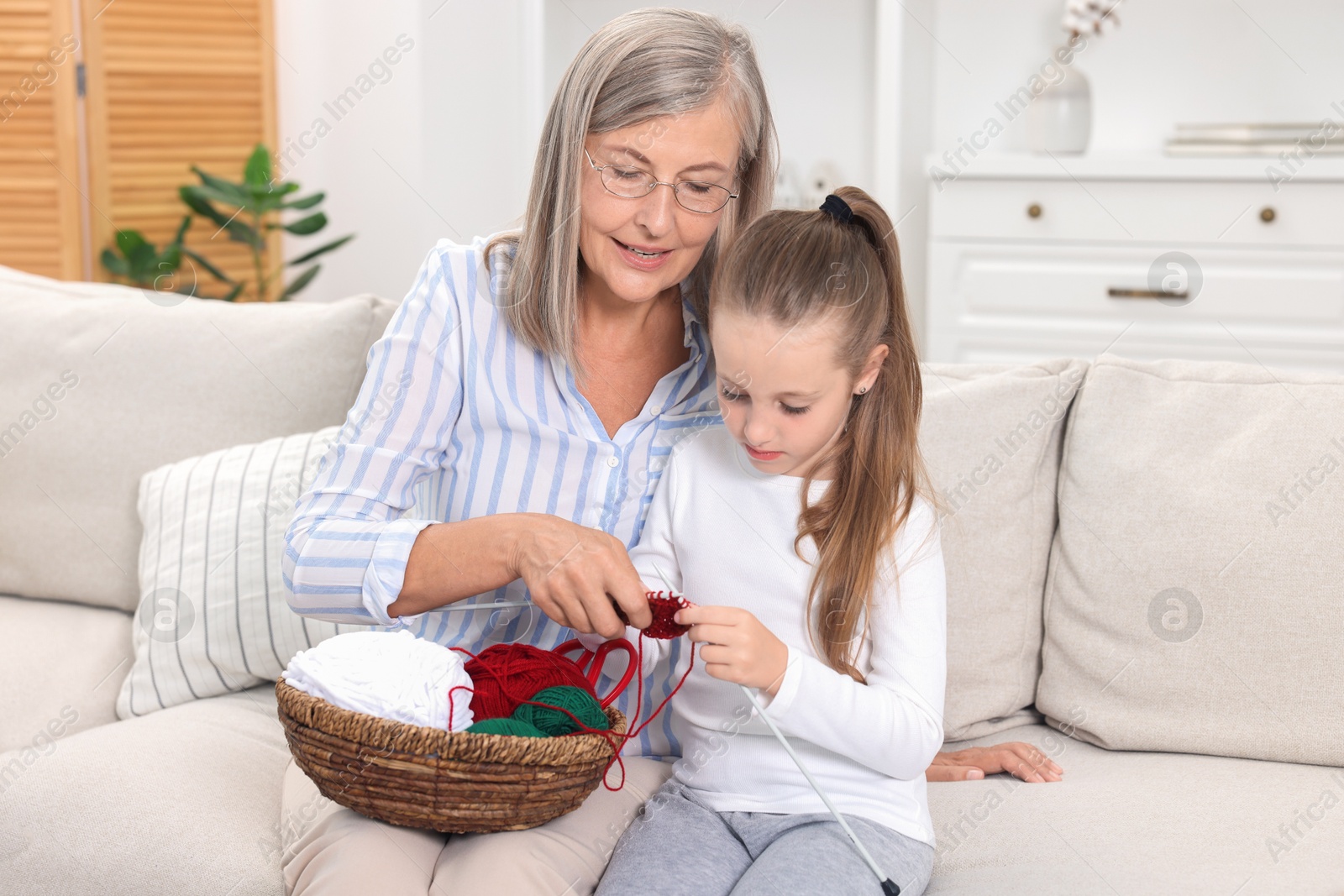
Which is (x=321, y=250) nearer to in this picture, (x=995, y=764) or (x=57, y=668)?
(x=57, y=668)

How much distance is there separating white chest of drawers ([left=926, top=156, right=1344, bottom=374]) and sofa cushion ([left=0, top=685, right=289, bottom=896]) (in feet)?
7.92

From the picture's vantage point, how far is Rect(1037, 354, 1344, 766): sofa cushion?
1.40 m

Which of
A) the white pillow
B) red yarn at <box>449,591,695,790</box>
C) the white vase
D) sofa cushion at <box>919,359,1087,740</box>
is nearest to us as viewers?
red yarn at <box>449,591,695,790</box>

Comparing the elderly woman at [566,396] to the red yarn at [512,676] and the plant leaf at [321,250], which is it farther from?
the plant leaf at [321,250]

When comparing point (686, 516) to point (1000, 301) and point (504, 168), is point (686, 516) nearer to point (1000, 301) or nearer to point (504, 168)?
point (1000, 301)

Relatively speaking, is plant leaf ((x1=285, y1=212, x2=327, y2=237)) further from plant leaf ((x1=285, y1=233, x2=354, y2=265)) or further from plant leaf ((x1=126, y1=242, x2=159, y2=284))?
plant leaf ((x1=126, y1=242, x2=159, y2=284))

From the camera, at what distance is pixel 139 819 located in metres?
1.30

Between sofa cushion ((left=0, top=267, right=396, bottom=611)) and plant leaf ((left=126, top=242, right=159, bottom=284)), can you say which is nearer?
sofa cushion ((left=0, top=267, right=396, bottom=611))

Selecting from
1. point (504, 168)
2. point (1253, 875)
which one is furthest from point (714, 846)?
point (504, 168)

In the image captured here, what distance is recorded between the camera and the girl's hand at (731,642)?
3.45ft

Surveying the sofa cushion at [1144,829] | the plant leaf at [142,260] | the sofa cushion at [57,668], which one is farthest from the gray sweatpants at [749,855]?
the plant leaf at [142,260]

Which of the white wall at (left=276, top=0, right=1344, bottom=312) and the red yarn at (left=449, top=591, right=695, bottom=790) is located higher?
the white wall at (left=276, top=0, right=1344, bottom=312)

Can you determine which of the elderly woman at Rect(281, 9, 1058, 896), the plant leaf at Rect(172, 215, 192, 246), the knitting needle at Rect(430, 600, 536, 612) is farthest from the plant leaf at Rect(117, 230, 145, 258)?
the knitting needle at Rect(430, 600, 536, 612)

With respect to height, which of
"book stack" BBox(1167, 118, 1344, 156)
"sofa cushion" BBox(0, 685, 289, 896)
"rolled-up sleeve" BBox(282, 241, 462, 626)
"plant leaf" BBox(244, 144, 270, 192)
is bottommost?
"sofa cushion" BBox(0, 685, 289, 896)
